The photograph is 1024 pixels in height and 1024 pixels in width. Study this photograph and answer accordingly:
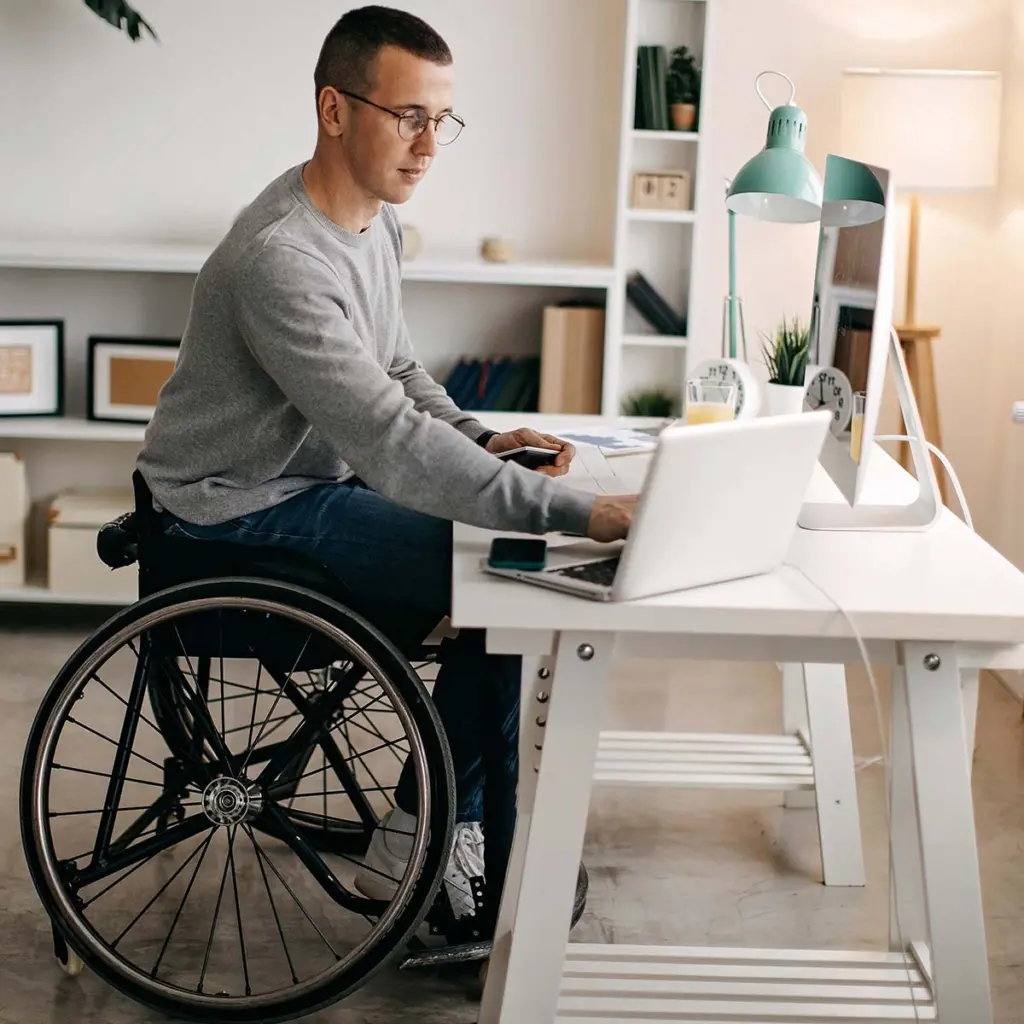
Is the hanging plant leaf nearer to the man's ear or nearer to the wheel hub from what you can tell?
the man's ear

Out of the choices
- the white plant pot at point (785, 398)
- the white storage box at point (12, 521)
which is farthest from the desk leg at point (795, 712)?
the white storage box at point (12, 521)

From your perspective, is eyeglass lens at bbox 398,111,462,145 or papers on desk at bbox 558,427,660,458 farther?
papers on desk at bbox 558,427,660,458

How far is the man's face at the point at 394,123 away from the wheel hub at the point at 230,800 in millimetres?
809

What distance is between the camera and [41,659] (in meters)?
3.43

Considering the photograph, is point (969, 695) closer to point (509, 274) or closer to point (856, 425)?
point (856, 425)

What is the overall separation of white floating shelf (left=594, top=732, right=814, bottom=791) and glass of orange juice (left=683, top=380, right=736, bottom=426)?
58 cm

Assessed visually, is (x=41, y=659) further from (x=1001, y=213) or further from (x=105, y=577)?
(x=1001, y=213)

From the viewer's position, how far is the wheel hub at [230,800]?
1862 mm

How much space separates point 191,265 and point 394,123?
1.63 metres

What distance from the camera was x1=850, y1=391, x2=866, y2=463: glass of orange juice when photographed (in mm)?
1833

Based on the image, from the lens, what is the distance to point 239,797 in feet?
6.12

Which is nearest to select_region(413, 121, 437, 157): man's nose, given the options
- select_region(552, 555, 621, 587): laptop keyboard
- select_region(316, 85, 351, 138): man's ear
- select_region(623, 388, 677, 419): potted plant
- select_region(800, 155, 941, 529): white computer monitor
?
select_region(316, 85, 351, 138): man's ear

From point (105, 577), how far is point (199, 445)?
1786 millimetres

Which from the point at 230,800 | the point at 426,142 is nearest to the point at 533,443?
the point at 426,142
